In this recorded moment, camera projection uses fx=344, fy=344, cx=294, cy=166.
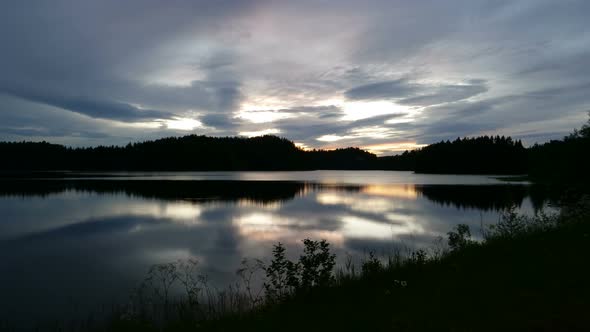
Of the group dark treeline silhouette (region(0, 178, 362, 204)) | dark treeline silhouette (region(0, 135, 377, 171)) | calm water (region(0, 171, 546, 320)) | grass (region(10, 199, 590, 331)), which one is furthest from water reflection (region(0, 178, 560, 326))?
dark treeline silhouette (region(0, 135, 377, 171))

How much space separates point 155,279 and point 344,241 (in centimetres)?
941

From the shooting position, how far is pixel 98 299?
9.72 m

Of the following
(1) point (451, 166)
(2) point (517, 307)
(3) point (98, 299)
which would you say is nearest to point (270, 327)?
(2) point (517, 307)

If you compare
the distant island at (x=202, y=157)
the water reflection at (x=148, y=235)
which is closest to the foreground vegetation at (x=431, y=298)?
the water reflection at (x=148, y=235)

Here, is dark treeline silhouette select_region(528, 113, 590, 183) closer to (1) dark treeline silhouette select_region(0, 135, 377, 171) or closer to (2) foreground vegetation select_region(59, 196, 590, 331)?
(2) foreground vegetation select_region(59, 196, 590, 331)

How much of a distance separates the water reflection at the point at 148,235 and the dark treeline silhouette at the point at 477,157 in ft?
376

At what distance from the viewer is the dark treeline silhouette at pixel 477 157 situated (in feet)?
429

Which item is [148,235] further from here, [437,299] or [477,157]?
[477,157]

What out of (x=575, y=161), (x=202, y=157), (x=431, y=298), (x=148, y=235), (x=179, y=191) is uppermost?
(x=202, y=157)

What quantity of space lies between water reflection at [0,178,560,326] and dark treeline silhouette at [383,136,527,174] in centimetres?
11452

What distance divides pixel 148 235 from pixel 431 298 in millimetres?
17031

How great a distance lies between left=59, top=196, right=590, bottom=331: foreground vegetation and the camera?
5.36 meters

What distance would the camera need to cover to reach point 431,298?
6.38 meters

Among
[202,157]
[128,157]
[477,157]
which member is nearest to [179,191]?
[477,157]
